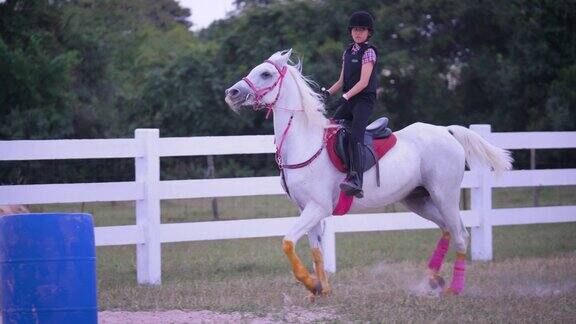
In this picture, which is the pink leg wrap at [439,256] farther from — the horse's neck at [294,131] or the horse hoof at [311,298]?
the horse's neck at [294,131]

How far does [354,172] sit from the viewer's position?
8164 millimetres

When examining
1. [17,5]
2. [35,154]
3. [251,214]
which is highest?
[17,5]

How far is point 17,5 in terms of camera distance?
26547mm

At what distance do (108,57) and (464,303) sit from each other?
79.8 feet

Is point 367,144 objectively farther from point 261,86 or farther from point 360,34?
point 261,86

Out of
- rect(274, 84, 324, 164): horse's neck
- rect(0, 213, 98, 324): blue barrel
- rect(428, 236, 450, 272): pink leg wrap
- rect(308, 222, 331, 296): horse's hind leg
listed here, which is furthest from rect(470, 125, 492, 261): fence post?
rect(0, 213, 98, 324): blue barrel

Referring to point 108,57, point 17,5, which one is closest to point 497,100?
point 108,57

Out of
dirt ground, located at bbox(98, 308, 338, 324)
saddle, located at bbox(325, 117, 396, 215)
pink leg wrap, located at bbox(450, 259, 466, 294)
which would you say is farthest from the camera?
pink leg wrap, located at bbox(450, 259, 466, 294)

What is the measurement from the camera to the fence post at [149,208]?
1006 cm

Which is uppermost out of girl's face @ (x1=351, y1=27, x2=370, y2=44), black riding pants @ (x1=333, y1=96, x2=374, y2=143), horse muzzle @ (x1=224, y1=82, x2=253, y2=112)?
girl's face @ (x1=351, y1=27, x2=370, y2=44)

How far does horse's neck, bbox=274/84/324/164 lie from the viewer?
820 cm

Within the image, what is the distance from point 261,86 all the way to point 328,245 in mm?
3426

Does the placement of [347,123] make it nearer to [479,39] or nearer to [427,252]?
[427,252]

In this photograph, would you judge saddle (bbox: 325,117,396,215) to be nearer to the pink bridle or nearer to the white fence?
the pink bridle
